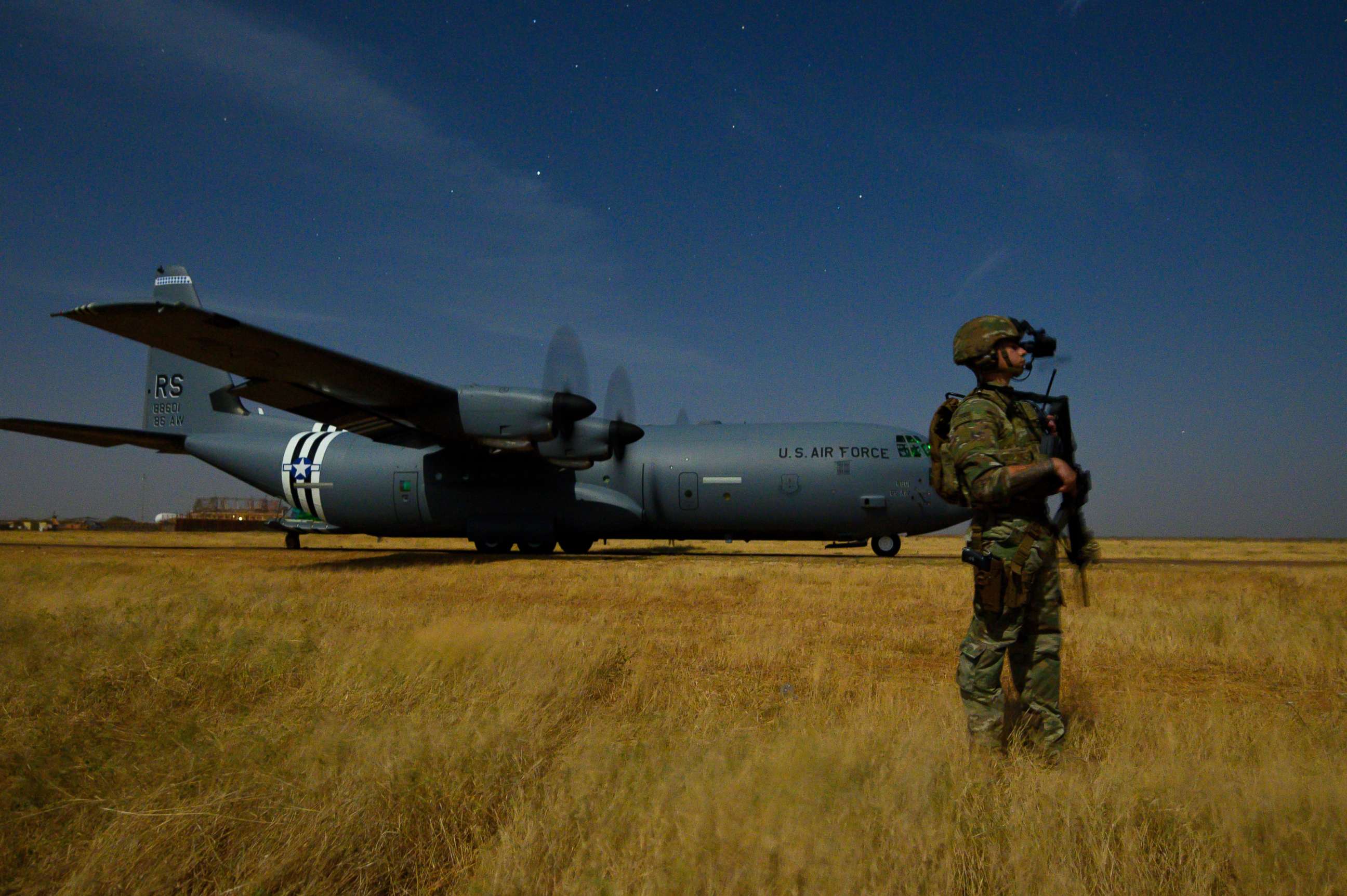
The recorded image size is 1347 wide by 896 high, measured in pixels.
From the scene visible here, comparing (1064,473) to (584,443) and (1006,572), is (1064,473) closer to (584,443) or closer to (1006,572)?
(1006,572)

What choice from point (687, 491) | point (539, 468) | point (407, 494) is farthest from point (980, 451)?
point (407, 494)

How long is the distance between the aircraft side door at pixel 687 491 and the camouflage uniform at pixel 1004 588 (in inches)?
626

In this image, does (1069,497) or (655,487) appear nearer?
(1069,497)

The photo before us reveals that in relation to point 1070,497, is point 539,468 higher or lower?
higher

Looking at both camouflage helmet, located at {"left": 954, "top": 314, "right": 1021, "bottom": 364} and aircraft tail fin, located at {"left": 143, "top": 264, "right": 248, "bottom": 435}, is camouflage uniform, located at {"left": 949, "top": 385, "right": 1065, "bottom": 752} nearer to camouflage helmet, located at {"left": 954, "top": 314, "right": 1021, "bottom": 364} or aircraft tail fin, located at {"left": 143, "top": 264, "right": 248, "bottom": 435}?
camouflage helmet, located at {"left": 954, "top": 314, "right": 1021, "bottom": 364}

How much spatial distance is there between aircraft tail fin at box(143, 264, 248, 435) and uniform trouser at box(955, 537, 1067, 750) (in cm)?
2500

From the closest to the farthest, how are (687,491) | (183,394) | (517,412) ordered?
1. (517,412)
2. (687,491)
3. (183,394)

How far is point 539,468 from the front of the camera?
20438 millimetres

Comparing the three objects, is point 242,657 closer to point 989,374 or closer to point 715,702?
point 715,702

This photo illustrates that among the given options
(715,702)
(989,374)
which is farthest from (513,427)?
(989,374)

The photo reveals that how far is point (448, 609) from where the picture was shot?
9.92m

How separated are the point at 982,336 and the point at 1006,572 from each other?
4.37 ft

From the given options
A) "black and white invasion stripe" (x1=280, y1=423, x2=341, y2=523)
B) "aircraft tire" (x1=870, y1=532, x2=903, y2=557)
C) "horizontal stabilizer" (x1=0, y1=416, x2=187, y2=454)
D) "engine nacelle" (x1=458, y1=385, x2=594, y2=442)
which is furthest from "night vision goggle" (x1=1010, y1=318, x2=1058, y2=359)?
"horizontal stabilizer" (x1=0, y1=416, x2=187, y2=454)

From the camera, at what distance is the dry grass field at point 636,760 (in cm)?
272
